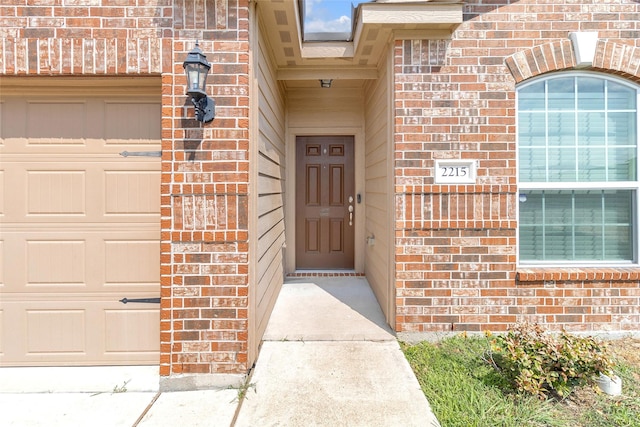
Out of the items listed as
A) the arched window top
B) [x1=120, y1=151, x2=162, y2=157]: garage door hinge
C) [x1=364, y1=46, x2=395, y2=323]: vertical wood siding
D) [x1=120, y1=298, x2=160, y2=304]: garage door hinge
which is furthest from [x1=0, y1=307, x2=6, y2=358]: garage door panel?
the arched window top

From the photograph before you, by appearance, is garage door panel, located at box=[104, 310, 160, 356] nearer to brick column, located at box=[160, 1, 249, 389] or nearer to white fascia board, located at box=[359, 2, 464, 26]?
brick column, located at box=[160, 1, 249, 389]

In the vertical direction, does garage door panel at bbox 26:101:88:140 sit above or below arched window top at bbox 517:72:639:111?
below

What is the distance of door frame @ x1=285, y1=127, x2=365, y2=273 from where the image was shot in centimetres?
480

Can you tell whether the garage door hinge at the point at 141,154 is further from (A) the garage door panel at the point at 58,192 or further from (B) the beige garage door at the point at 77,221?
(A) the garage door panel at the point at 58,192

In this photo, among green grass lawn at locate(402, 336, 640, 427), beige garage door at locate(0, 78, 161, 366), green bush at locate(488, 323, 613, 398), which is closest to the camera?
green grass lawn at locate(402, 336, 640, 427)

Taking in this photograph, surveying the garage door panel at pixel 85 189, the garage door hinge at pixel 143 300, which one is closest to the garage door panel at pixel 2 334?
the garage door panel at pixel 85 189

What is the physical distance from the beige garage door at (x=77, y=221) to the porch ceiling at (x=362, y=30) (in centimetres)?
122

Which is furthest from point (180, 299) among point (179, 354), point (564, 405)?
point (564, 405)

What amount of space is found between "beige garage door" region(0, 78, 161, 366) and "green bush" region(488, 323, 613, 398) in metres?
2.62

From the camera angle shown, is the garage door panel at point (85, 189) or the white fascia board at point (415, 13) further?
the white fascia board at point (415, 13)

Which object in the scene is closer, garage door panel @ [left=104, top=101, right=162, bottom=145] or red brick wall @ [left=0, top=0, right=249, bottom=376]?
red brick wall @ [left=0, top=0, right=249, bottom=376]

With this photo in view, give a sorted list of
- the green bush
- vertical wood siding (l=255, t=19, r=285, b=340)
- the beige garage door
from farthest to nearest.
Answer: vertical wood siding (l=255, t=19, r=285, b=340) → the beige garage door → the green bush

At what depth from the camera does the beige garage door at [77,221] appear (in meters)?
2.57

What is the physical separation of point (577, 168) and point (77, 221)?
13.9 ft
